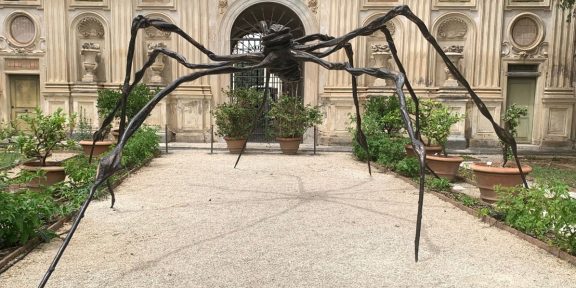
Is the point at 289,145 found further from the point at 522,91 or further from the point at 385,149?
the point at 522,91

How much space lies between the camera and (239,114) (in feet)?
37.8

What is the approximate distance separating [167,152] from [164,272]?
836 cm

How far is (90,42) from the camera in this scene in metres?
14.1

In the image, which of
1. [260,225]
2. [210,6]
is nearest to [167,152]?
[210,6]

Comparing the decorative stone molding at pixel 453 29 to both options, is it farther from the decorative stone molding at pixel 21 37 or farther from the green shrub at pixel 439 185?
the decorative stone molding at pixel 21 37

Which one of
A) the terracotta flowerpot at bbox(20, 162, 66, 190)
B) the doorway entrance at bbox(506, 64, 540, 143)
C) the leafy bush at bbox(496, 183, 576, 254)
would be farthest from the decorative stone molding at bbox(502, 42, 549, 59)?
the terracotta flowerpot at bbox(20, 162, 66, 190)

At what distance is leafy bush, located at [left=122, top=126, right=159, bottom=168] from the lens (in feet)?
27.9

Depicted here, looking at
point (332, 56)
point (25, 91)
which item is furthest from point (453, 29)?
point (25, 91)

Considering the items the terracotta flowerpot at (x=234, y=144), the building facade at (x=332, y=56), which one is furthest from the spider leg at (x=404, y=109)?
the building facade at (x=332, y=56)

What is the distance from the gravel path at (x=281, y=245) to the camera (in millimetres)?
3492

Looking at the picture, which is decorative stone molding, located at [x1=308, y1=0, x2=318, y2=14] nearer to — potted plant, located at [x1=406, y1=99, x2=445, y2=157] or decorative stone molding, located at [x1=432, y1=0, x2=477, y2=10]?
decorative stone molding, located at [x1=432, y1=0, x2=477, y2=10]

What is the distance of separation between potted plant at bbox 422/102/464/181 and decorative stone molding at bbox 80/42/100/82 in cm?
1003

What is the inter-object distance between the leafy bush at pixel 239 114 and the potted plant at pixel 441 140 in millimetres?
4673

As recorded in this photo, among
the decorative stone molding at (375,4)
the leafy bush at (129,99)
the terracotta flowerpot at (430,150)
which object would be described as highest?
the decorative stone molding at (375,4)
